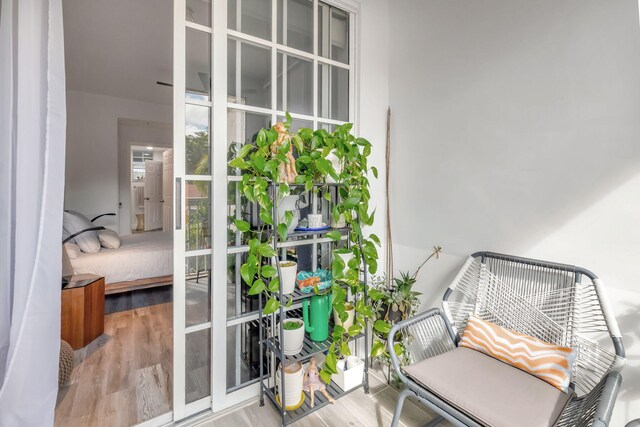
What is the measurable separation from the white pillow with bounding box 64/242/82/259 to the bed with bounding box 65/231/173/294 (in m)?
0.01

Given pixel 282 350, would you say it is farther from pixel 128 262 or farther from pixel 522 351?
pixel 128 262

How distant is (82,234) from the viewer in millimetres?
3428

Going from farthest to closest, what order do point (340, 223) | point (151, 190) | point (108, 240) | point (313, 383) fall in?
1. point (151, 190)
2. point (108, 240)
3. point (340, 223)
4. point (313, 383)

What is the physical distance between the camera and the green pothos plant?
56.5 inches

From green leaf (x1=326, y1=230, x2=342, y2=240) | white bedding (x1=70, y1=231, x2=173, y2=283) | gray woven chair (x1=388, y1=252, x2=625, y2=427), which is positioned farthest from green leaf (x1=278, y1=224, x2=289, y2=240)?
white bedding (x1=70, y1=231, x2=173, y2=283)

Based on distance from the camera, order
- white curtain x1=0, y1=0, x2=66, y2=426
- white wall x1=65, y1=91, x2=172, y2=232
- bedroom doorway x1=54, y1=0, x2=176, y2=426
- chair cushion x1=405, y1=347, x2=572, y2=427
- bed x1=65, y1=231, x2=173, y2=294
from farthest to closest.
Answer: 1. white wall x1=65, y1=91, x2=172, y2=232
2. bed x1=65, y1=231, x2=173, y2=294
3. bedroom doorway x1=54, y1=0, x2=176, y2=426
4. white curtain x1=0, y1=0, x2=66, y2=426
5. chair cushion x1=405, y1=347, x2=572, y2=427

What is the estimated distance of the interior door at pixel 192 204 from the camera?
4.92 feet

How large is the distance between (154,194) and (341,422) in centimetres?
632

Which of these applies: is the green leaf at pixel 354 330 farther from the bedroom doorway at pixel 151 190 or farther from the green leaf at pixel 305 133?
the bedroom doorway at pixel 151 190

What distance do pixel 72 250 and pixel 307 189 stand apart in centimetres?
297

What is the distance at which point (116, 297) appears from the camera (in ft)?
11.2

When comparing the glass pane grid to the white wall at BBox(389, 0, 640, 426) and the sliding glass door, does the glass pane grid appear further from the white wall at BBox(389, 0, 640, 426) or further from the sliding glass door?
the white wall at BBox(389, 0, 640, 426)

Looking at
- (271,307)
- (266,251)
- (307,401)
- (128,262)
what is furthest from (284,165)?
(128,262)

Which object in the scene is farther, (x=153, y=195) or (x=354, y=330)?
(x=153, y=195)
